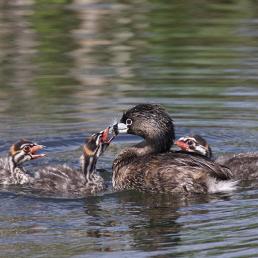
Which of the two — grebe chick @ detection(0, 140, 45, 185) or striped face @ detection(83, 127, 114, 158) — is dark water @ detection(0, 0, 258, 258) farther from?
striped face @ detection(83, 127, 114, 158)

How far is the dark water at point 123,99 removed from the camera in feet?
32.9

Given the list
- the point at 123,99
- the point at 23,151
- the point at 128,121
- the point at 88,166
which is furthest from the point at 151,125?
the point at 123,99

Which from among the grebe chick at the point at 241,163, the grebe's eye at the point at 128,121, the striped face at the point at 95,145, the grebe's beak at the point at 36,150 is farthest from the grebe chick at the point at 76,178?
the grebe chick at the point at 241,163

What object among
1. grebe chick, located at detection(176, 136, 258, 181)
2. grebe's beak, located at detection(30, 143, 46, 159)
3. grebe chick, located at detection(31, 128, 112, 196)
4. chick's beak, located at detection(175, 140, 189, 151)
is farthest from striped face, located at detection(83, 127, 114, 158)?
grebe chick, located at detection(176, 136, 258, 181)

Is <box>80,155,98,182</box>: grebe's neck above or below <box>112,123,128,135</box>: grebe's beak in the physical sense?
below

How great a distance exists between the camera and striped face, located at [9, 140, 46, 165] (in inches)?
490

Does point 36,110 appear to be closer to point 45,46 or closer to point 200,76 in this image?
point 200,76

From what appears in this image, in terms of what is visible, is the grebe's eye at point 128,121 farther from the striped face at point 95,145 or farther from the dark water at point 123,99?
the dark water at point 123,99

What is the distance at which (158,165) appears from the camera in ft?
39.2

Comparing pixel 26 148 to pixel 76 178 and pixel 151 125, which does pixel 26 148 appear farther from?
pixel 151 125

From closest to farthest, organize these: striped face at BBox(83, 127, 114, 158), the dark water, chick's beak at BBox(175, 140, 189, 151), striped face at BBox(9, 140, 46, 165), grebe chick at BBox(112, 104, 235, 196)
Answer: the dark water, grebe chick at BBox(112, 104, 235, 196), striped face at BBox(83, 127, 114, 158), striped face at BBox(9, 140, 46, 165), chick's beak at BBox(175, 140, 189, 151)

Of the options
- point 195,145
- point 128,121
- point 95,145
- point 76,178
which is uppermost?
point 128,121

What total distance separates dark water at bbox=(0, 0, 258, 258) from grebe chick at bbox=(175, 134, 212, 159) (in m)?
0.67

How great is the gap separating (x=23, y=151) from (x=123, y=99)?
309 centimetres
